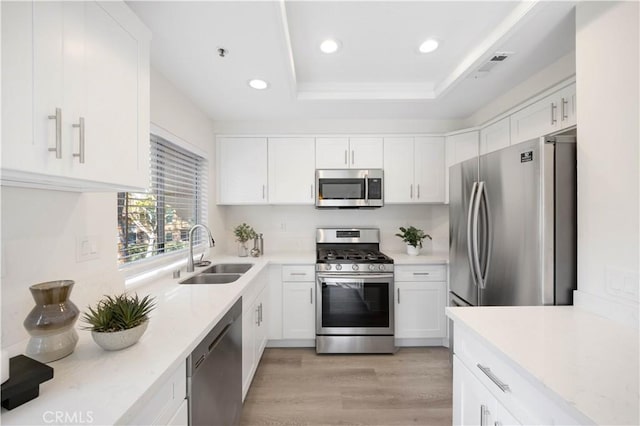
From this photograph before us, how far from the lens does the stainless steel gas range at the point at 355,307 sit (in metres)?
2.64

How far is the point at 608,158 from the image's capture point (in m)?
1.19

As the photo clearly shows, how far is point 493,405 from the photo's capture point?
3.17 ft

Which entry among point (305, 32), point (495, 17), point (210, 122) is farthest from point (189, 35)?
point (495, 17)

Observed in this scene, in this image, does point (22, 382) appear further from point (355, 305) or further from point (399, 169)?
point (399, 169)

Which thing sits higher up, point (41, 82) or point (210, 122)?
point (210, 122)

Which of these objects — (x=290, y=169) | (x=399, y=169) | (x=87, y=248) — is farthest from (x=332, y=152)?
(x=87, y=248)

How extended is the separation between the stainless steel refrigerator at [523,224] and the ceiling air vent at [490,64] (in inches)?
27.9

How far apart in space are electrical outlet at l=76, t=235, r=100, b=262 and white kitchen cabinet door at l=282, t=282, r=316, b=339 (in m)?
1.69

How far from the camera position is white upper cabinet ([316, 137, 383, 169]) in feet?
9.92

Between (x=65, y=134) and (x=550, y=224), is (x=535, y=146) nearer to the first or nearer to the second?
(x=550, y=224)

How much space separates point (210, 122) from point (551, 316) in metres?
3.22

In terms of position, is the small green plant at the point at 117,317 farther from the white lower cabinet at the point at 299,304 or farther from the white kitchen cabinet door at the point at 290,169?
the white kitchen cabinet door at the point at 290,169

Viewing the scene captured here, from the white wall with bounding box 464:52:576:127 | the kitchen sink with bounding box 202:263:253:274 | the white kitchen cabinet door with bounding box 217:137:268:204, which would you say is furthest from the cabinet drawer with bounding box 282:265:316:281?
the white wall with bounding box 464:52:576:127

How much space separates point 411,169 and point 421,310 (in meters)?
1.50
